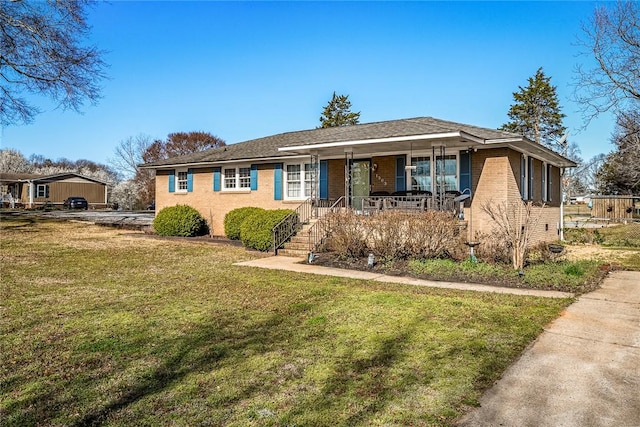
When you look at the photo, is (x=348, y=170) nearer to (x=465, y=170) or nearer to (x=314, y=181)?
(x=314, y=181)

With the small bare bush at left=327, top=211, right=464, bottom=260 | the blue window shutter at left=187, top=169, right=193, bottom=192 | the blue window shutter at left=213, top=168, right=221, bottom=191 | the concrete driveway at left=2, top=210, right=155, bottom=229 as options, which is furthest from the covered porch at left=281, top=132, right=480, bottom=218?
the concrete driveway at left=2, top=210, right=155, bottom=229

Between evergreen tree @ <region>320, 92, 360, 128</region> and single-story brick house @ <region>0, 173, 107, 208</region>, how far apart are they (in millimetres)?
29963

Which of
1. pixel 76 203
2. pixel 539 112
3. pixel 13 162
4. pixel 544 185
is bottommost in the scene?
pixel 76 203

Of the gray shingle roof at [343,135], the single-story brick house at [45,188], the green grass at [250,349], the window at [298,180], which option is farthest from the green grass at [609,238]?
the single-story brick house at [45,188]

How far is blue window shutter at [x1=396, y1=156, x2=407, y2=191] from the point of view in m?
15.7

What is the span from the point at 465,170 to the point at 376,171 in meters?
3.50

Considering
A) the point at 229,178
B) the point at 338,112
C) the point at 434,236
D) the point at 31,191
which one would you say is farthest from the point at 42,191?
the point at 434,236

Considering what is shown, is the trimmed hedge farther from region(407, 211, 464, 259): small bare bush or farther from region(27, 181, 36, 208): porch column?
region(27, 181, 36, 208): porch column

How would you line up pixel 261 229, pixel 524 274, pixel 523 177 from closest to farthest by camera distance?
1. pixel 524 274
2. pixel 261 229
3. pixel 523 177

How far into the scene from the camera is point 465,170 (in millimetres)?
14227

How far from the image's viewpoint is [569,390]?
3617 mm

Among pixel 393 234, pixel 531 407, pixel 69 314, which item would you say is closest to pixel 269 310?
pixel 69 314

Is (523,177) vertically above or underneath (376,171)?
underneath

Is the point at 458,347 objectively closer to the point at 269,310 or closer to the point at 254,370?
the point at 254,370
